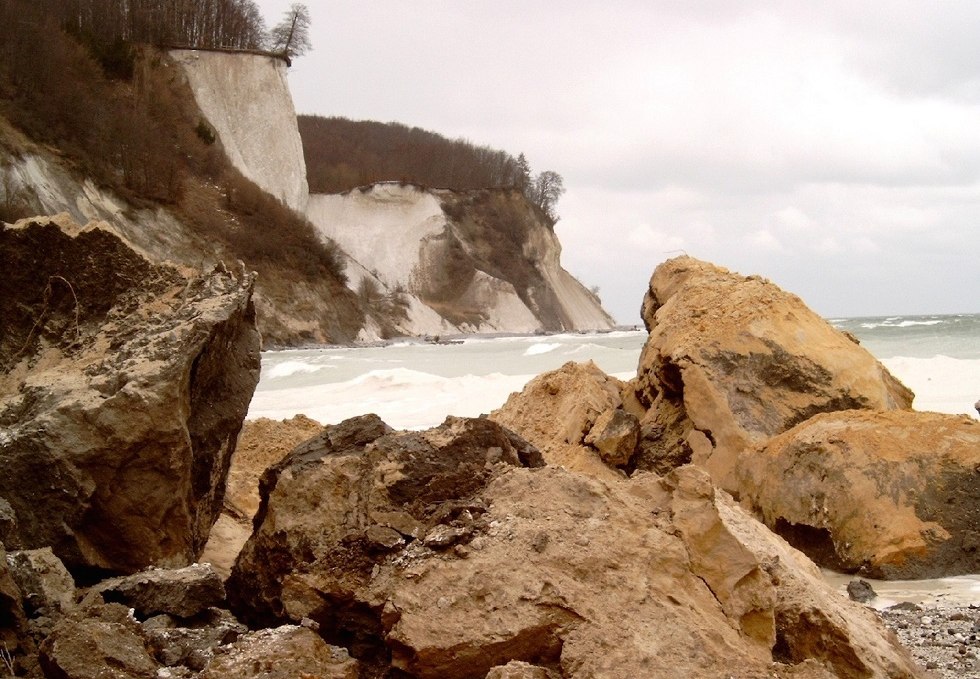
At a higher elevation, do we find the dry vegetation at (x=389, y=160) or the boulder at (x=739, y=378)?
the dry vegetation at (x=389, y=160)

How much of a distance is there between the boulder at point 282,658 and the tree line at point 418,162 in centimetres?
5585

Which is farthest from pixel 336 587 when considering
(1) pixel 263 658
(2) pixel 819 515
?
(2) pixel 819 515

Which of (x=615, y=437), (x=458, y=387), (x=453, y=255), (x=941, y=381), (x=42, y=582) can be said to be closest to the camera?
(x=42, y=582)

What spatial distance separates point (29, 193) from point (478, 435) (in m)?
26.4

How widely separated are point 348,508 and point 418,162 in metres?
66.9

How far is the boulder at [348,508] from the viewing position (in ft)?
9.37

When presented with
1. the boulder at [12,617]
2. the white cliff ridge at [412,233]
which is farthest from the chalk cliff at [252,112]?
the boulder at [12,617]

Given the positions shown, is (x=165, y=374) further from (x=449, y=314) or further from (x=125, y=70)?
(x=449, y=314)

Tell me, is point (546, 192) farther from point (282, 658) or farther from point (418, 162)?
point (282, 658)

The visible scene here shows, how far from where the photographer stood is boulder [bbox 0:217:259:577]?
3.39 meters

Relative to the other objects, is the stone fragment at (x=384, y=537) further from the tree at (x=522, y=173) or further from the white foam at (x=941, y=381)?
the tree at (x=522, y=173)

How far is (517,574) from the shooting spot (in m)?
2.64

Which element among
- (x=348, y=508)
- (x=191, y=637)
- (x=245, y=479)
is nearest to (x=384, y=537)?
(x=348, y=508)

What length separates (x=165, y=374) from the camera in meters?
3.52
